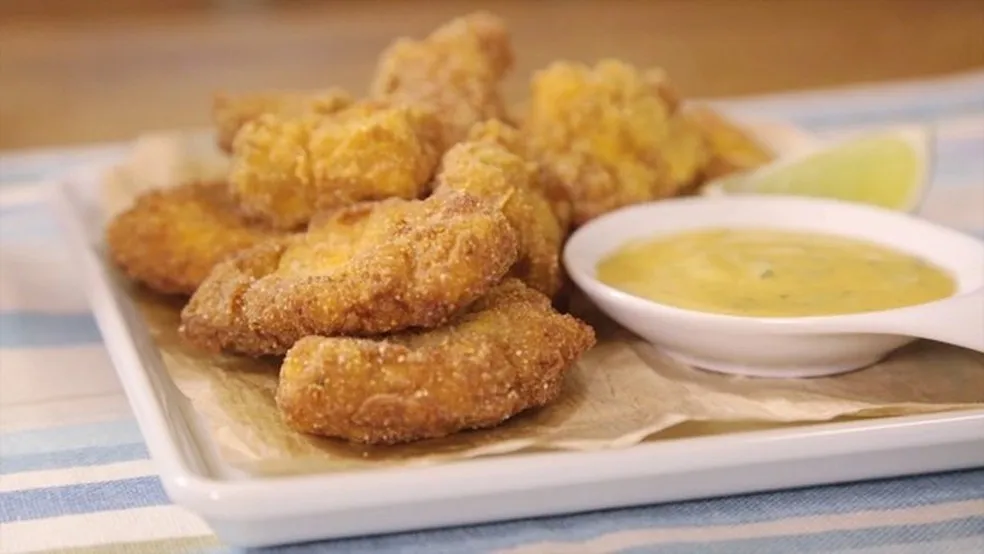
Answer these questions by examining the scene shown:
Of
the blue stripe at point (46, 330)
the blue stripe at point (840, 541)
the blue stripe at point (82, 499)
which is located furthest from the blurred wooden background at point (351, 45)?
the blue stripe at point (840, 541)

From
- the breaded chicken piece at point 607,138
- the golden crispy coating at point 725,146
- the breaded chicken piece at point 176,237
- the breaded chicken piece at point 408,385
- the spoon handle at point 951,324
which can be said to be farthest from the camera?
the golden crispy coating at point 725,146

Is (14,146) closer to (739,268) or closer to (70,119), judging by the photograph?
(70,119)

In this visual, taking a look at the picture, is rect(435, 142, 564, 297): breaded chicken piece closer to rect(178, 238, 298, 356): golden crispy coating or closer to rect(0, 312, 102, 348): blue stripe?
rect(178, 238, 298, 356): golden crispy coating

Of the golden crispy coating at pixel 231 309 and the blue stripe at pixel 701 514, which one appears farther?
the golden crispy coating at pixel 231 309

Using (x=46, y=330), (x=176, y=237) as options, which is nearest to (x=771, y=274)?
(x=176, y=237)

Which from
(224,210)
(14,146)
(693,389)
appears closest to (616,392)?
(693,389)

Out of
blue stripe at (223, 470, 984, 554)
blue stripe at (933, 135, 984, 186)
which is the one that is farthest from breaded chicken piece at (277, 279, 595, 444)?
blue stripe at (933, 135, 984, 186)

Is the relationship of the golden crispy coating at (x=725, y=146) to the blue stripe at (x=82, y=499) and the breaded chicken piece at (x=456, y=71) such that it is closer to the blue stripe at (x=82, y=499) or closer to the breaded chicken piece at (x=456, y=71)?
the breaded chicken piece at (x=456, y=71)
